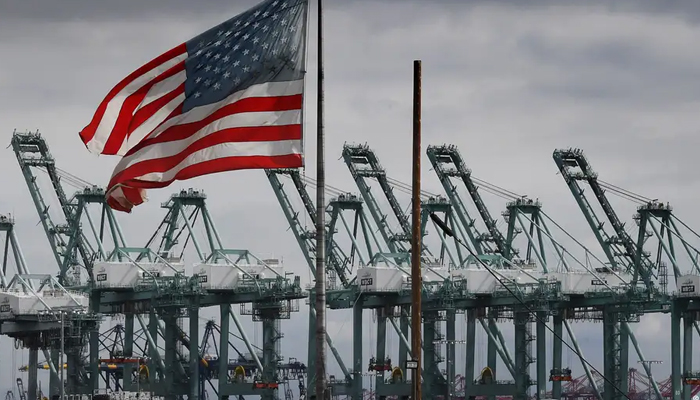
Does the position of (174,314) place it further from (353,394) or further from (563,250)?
(563,250)

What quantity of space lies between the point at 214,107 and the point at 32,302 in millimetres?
96018

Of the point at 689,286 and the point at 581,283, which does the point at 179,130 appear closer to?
the point at 689,286

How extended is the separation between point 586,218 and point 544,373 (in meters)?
14.9

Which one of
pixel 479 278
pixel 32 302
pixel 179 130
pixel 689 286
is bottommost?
pixel 32 302

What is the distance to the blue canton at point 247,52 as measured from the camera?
104ft

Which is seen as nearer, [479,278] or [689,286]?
[689,286]

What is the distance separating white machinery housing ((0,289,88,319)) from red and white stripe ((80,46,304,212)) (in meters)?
92.5

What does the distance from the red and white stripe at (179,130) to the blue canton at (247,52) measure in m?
0.21

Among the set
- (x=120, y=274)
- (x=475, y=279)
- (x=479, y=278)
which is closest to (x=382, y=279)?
(x=475, y=279)

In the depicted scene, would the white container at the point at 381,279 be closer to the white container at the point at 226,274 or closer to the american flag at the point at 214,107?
the white container at the point at 226,274

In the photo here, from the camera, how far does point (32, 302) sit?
12475 cm

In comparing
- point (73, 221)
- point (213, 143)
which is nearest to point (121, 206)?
point (213, 143)

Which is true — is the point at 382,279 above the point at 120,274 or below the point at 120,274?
below

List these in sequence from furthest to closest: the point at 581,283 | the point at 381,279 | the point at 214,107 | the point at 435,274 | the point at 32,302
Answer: the point at 32,302
the point at 435,274
the point at 581,283
the point at 381,279
the point at 214,107
